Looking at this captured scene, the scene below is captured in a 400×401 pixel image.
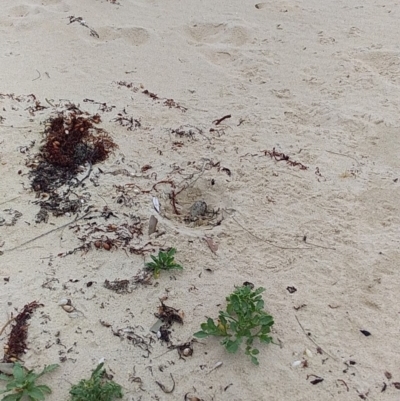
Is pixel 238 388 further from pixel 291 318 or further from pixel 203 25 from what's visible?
pixel 203 25

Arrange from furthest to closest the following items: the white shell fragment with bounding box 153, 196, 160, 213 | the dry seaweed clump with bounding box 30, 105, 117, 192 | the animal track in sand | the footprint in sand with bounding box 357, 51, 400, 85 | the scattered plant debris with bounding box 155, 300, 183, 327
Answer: the animal track in sand
the footprint in sand with bounding box 357, 51, 400, 85
the dry seaweed clump with bounding box 30, 105, 117, 192
the white shell fragment with bounding box 153, 196, 160, 213
the scattered plant debris with bounding box 155, 300, 183, 327

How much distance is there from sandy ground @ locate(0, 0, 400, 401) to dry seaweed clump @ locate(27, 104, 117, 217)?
7cm

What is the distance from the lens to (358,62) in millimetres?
3428

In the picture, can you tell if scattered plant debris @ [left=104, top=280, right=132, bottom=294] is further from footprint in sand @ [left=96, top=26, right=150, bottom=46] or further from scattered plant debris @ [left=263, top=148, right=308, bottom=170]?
footprint in sand @ [left=96, top=26, right=150, bottom=46]

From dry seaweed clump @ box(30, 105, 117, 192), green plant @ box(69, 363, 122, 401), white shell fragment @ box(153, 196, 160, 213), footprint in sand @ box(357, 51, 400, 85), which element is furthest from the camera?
footprint in sand @ box(357, 51, 400, 85)

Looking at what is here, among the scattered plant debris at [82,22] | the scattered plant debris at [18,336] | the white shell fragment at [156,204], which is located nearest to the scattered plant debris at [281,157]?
the white shell fragment at [156,204]

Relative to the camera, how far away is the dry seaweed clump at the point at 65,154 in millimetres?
2502

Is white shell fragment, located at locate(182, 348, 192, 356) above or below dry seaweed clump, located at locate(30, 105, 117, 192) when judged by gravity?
below

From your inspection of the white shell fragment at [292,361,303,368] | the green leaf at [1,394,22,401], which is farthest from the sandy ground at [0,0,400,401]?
the green leaf at [1,394,22,401]

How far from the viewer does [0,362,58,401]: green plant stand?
1.67m

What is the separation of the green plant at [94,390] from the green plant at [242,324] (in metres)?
0.34

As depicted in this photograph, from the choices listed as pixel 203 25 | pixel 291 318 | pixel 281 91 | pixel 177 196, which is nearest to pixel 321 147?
pixel 281 91

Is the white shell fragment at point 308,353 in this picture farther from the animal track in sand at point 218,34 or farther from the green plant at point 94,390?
the animal track in sand at point 218,34

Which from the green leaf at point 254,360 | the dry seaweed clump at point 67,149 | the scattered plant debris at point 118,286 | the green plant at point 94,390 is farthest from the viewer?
the dry seaweed clump at point 67,149
